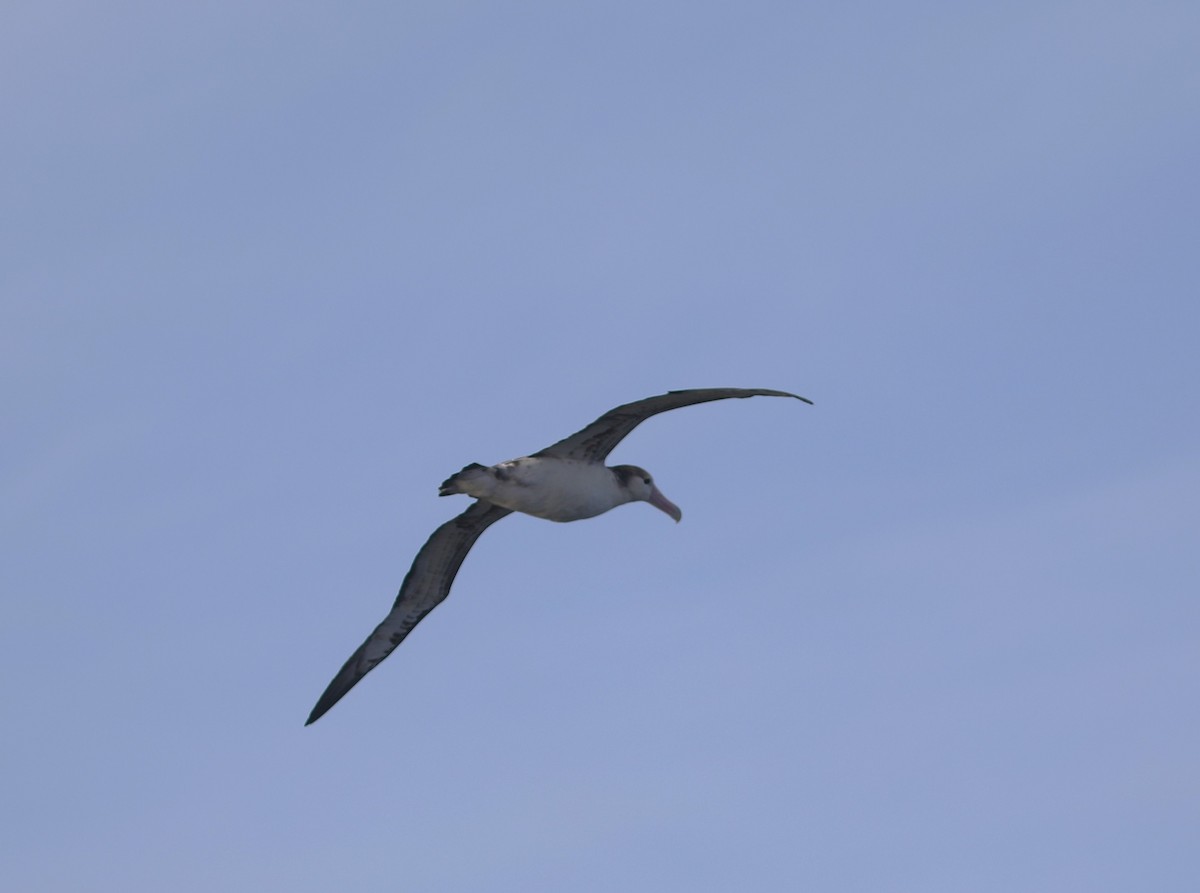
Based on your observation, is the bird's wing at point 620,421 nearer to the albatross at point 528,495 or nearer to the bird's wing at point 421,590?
the albatross at point 528,495

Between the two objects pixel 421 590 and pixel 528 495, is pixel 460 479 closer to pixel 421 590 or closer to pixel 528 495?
pixel 528 495

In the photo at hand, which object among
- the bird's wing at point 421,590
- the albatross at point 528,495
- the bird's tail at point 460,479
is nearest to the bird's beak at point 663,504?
the albatross at point 528,495

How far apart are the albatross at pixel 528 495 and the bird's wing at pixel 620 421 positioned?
0.01 metres

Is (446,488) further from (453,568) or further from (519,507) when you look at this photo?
(453,568)

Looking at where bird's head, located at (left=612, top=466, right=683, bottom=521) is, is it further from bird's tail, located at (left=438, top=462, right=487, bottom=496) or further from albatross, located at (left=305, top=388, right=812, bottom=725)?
bird's tail, located at (left=438, top=462, right=487, bottom=496)

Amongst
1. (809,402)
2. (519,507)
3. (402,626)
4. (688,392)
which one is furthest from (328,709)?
(809,402)

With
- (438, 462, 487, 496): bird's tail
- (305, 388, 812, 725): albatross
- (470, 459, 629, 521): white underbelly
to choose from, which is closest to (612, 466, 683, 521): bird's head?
(305, 388, 812, 725): albatross

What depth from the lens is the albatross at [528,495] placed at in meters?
21.3

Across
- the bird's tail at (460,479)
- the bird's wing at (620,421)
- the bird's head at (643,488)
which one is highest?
the bird's head at (643,488)

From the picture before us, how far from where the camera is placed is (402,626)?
25.2 meters

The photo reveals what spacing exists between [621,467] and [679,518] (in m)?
1.64

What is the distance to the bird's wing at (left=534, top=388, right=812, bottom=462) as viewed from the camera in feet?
65.7

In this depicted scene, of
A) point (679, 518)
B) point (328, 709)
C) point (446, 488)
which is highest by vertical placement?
point (679, 518)

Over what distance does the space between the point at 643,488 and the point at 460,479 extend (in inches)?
169
